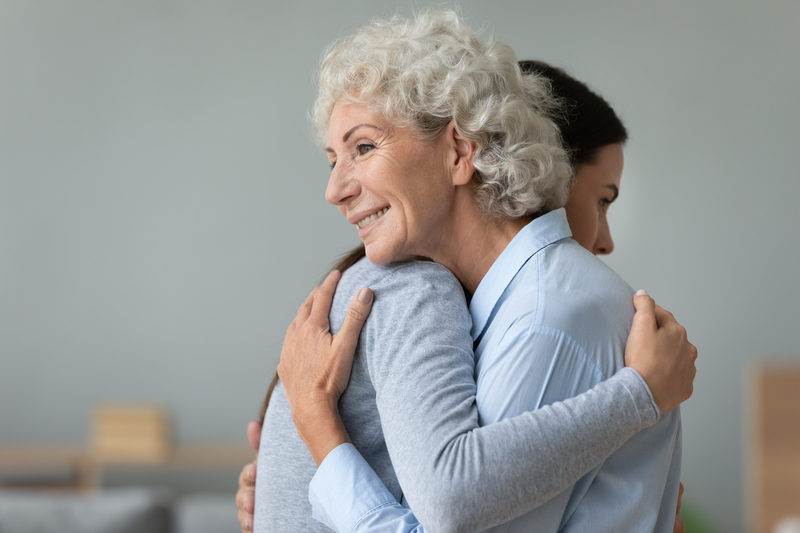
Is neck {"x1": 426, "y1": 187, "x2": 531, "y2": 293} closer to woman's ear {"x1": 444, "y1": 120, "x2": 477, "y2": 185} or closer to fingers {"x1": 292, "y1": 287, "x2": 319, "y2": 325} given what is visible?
woman's ear {"x1": 444, "y1": 120, "x2": 477, "y2": 185}

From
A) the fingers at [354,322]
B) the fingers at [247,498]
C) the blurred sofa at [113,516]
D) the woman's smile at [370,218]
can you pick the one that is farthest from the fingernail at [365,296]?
the blurred sofa at [113,516]

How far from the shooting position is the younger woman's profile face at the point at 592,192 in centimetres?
131

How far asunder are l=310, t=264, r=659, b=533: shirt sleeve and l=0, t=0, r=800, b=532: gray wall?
3.20m

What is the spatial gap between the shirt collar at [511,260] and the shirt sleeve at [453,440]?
7 cm

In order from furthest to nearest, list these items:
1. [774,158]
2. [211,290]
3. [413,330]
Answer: [211,290] → [774,158] → [413,330]

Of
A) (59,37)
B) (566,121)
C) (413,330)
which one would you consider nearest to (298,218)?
(59,37)

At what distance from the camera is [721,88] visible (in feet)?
12.7

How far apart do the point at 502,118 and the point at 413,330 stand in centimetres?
35

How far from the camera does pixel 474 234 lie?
3.47 ft

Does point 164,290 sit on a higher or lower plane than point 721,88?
lower

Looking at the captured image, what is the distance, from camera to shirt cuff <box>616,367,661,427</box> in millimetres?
813

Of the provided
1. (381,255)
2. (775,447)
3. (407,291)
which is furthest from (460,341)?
(775,447)

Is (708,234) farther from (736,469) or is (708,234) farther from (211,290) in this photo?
(211,290)

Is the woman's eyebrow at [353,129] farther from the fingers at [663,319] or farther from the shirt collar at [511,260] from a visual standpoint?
the fingers at [663,319]
